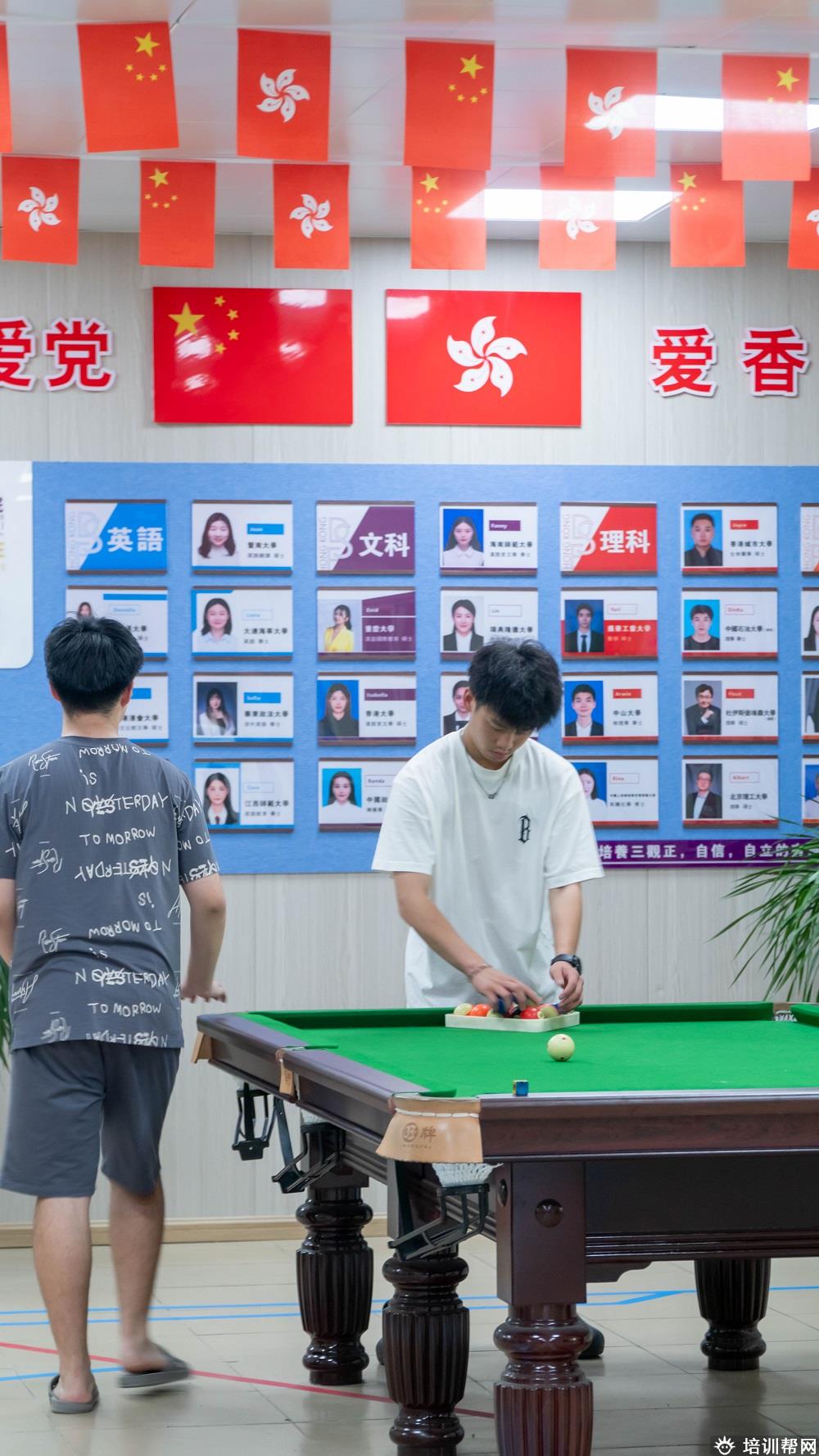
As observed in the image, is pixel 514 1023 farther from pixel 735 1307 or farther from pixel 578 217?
pixel 578 217

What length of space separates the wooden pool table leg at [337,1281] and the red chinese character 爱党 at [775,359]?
3167 millimetres

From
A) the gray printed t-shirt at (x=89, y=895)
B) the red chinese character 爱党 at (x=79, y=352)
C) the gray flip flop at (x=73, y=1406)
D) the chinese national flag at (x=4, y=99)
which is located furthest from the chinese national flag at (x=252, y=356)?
the gray flip flop at (x=73, y=1406)

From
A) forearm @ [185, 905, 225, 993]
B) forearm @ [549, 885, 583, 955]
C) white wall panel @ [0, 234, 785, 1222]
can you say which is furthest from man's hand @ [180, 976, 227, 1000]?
white wall panel @ [0, 234, 785, 1222]

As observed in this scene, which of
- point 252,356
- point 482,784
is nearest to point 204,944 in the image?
point 482,784

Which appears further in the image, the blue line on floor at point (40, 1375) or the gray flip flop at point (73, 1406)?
the blue line on floor at point (40, 1375)

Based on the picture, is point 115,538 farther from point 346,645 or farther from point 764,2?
point 764,2

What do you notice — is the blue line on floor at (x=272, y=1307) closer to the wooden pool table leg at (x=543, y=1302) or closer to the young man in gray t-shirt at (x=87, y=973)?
the young man in gray t-shirt at (x=87, y=973)

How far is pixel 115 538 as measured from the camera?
19.2 feet

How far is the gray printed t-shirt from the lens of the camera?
12.4ft

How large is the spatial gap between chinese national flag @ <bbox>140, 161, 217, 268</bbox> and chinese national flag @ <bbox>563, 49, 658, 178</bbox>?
1.01 m

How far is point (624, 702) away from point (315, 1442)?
9.65 feet

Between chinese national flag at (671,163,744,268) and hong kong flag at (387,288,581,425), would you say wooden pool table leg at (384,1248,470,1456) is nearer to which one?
chinese national flag at (671,163,744,268)

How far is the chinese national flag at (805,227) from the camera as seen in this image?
194 inches

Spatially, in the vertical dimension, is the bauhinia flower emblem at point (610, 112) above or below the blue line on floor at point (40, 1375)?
above
